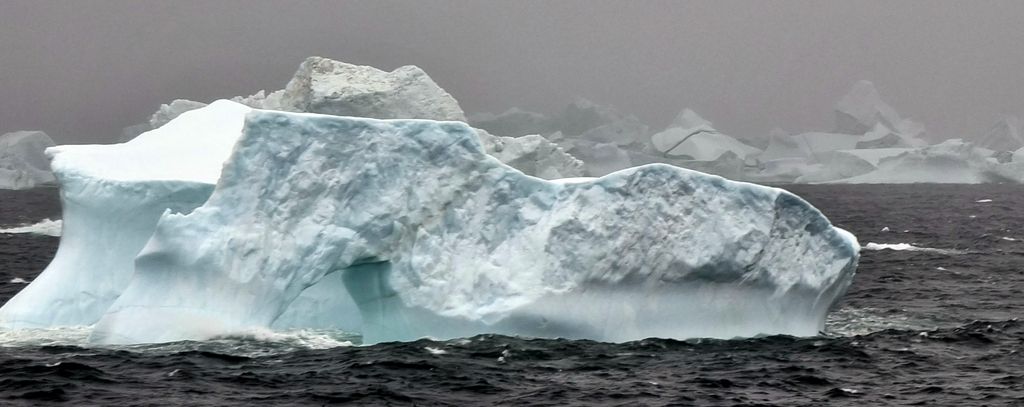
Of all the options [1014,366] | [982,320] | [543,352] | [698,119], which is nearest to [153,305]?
[543,352]

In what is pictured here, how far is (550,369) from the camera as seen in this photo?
13.7 metres

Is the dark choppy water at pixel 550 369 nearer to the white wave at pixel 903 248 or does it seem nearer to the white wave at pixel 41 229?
the white wave at pixel 903 248

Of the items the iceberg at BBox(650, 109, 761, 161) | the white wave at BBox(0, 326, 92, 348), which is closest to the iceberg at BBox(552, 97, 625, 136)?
the iceberg at BBox(650, 109, 761, 161)

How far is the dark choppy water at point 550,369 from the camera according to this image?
40.9 ft

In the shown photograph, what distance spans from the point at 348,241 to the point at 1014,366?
7764 mm

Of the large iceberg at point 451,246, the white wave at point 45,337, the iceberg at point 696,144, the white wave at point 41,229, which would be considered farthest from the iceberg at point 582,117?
the white wave at point 45,337

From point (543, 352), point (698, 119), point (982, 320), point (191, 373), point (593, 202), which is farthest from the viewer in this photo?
point (698, 119)

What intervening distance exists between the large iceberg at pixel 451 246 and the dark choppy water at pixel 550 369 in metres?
0.38

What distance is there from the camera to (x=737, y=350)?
15070 millimetres

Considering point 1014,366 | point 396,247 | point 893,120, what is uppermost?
point 893,120

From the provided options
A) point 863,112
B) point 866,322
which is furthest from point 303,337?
point 863,112

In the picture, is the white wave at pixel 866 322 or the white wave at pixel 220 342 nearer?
the white wave at pixel 220 342

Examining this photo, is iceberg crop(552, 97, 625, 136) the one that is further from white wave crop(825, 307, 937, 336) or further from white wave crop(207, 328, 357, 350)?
white wave crop(207, 328, 357, 350)

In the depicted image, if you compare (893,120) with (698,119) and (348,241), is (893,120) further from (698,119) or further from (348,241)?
(348,241)
